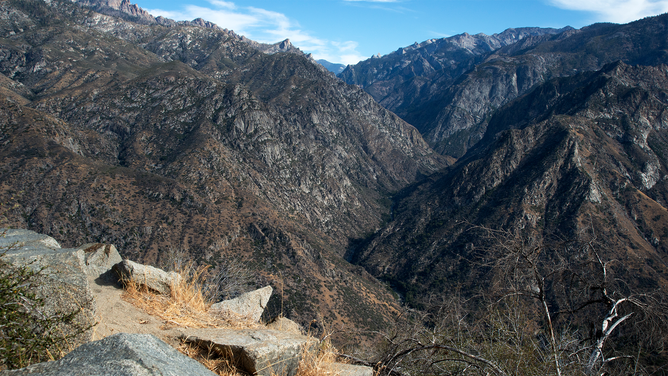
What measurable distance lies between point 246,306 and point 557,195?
113 meters

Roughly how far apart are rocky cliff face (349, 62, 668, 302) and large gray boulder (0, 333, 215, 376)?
81.6 metres

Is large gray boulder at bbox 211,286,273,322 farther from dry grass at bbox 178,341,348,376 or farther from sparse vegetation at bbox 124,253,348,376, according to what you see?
dry grass at bbox 178,341,348,376

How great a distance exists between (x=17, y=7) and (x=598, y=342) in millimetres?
242675

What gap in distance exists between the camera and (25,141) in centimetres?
7981

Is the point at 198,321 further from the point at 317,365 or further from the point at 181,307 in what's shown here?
the point at 317,365

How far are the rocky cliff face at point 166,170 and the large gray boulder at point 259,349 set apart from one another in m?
57.1

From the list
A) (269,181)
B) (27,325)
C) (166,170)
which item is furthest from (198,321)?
(269,181)

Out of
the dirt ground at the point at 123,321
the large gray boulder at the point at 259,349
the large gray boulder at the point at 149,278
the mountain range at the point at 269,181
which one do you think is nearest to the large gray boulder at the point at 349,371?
the large gray boulder at the point at 259,349

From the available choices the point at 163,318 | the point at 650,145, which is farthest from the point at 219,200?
the point at 650,145

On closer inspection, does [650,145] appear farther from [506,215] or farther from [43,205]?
[43,205]

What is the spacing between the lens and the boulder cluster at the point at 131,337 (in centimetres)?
295

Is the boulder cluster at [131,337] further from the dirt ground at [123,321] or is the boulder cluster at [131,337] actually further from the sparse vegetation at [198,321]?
the dirt ground at [123,321]

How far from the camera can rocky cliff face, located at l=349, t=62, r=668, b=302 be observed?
89688mm

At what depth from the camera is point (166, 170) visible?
103 m
